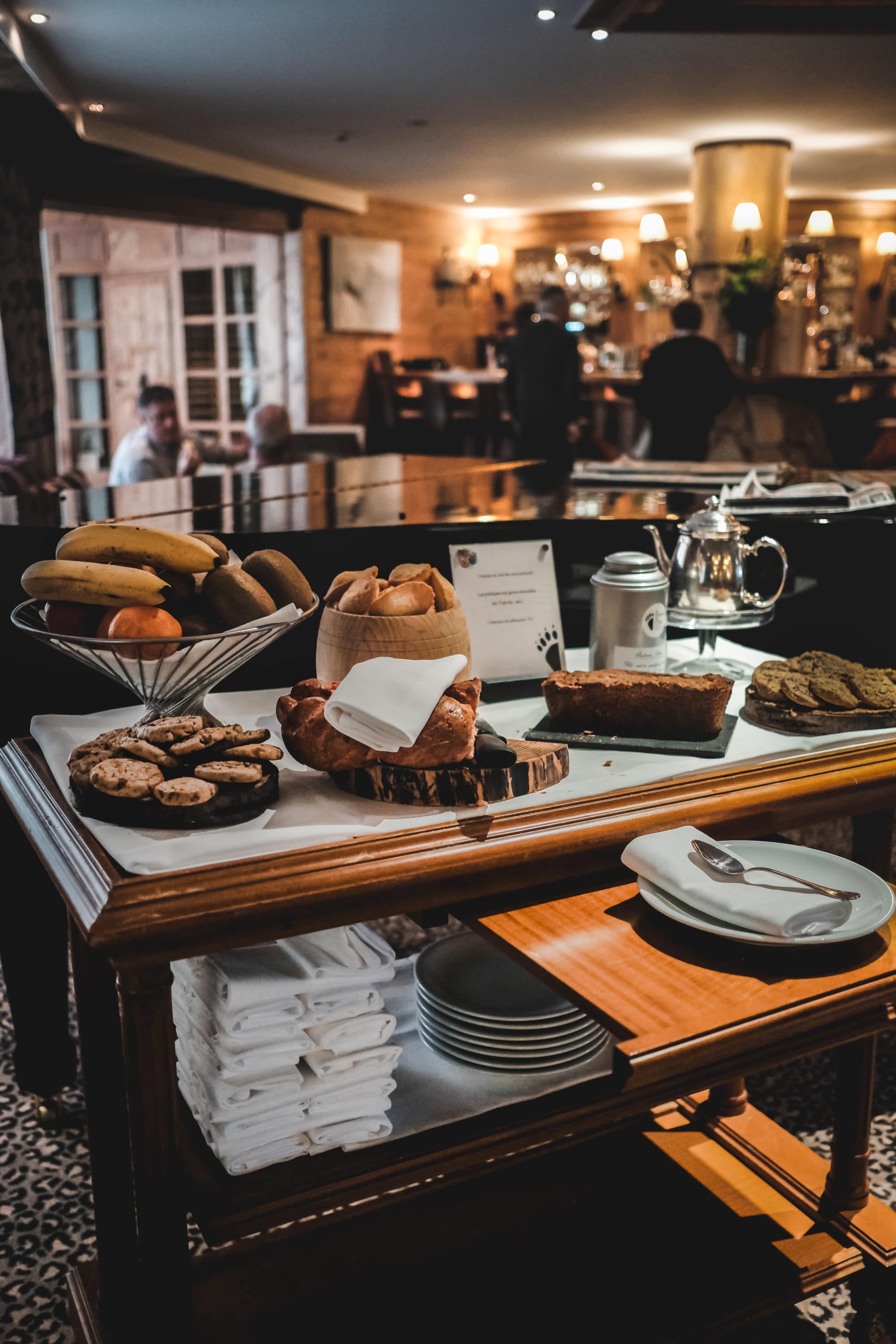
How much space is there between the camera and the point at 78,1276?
62.5 inches

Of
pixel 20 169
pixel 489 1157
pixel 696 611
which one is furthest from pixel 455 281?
pixel 489 1157

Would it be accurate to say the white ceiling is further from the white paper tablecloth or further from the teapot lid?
the white paper tablecloth

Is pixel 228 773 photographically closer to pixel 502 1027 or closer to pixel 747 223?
pixel 502 1027

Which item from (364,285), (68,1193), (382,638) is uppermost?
(364,285)

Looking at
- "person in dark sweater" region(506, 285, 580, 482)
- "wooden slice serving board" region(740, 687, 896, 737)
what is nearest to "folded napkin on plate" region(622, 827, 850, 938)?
"wooden slice serving board" region(740, 687, 896, 737)

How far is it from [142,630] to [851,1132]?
129 centimetres

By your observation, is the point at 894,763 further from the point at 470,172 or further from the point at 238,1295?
the point at 470,172

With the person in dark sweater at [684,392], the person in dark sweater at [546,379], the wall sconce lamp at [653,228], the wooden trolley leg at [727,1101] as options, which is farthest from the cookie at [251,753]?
the wall sconce lamp at [653,228]

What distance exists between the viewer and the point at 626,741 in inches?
57.2

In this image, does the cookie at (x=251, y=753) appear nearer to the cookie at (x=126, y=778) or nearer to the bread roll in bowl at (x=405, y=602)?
the cookie at (x=126, y=778)

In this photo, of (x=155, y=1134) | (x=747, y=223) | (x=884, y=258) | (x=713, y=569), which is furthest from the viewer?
(x=884, y=258)

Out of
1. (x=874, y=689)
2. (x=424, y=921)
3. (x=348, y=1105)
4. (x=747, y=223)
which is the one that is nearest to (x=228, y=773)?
(x=424, y=921)

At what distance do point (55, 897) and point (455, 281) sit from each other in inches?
426

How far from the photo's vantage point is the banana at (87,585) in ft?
4.33
